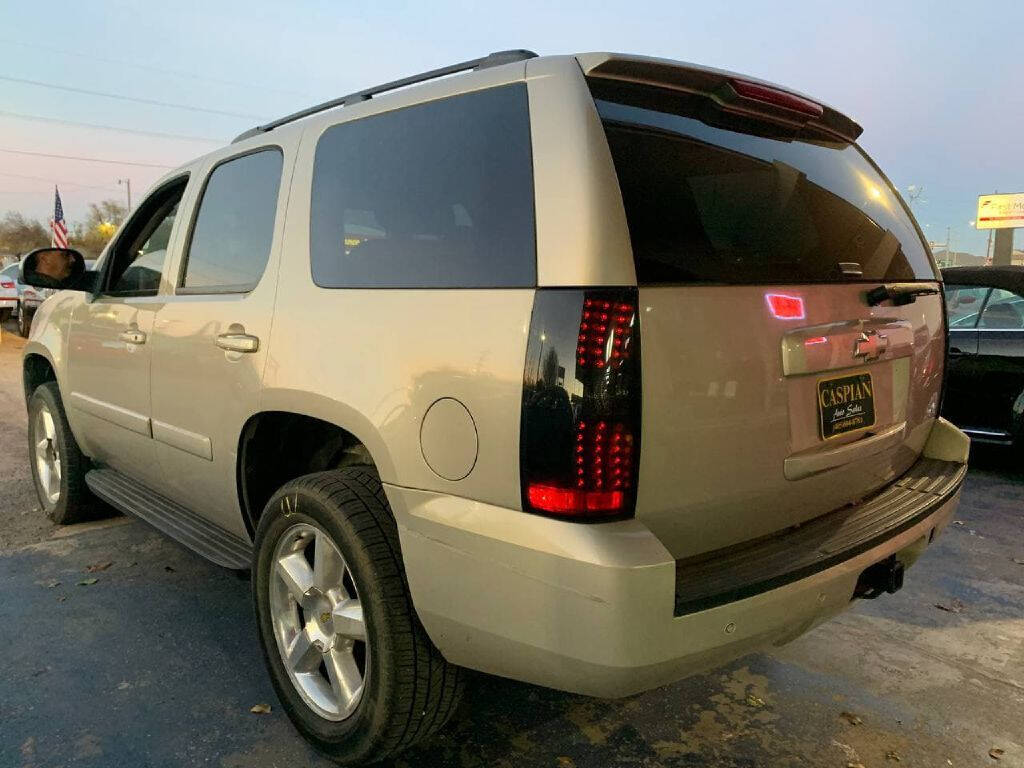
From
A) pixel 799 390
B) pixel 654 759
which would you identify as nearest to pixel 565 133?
pixel 799 390

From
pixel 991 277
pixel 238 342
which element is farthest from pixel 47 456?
pixel 991 277

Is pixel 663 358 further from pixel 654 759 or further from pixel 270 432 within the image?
pixel 270 432

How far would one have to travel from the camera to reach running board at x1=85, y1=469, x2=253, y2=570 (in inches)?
113

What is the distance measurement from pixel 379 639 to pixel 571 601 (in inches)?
26.0

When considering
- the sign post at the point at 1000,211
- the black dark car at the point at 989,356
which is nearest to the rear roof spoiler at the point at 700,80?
the black dark car at the point at 989,356

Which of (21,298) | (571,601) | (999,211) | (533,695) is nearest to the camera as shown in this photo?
(571,601)

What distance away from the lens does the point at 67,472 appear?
427cm

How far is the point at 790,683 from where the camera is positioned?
2.85 m

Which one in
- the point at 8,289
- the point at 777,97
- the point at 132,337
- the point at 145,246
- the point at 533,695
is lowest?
the point at 533,695

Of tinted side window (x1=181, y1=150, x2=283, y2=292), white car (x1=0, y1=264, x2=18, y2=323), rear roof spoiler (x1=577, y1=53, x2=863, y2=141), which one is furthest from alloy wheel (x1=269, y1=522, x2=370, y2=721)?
white car (x1=0, y1=264, x2=18, y2=323)

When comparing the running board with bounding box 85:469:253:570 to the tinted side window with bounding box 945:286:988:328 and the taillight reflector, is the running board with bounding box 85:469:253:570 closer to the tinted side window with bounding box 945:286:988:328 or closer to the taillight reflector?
the taillight reflector

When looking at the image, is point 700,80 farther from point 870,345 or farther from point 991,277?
point 991,277

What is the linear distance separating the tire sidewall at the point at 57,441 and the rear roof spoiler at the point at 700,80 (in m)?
3.70

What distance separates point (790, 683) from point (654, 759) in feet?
2.49
